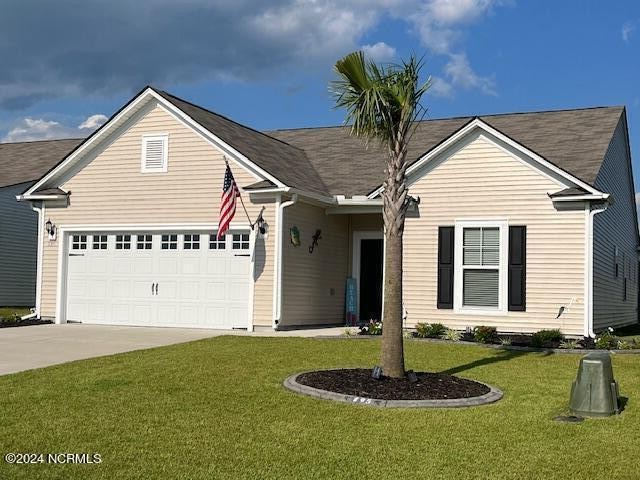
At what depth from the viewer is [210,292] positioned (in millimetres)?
17719

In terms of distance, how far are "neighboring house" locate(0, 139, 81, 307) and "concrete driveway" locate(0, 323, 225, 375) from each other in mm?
7652

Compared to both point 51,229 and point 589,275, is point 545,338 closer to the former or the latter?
point 589,275

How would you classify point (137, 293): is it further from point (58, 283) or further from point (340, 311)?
point (340, 311)

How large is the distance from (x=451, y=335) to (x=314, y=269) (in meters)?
4.61

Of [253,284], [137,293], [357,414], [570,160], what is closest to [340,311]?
[253,284]

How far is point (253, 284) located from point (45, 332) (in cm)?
462

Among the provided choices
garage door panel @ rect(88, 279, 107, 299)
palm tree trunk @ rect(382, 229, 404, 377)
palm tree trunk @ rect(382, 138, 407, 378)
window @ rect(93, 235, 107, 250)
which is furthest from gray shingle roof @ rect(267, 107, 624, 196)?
palm tree trunk @ rect(382, 229, 404, 377)

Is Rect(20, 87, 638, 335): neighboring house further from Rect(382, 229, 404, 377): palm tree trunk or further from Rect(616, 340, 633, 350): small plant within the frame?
Rect(382, 229, 404, 377): palm tree trunk

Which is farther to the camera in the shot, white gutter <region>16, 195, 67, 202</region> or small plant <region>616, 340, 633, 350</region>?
white gutter <region>16, 195, 67, 202</region>

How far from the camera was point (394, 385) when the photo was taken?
367 inches

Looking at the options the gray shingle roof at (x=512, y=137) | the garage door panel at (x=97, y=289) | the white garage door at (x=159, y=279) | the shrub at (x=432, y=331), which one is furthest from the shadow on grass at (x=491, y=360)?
the garage door panel at (x=97, y=289)

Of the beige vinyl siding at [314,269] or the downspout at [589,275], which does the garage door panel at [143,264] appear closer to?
the beige vinyl siding at [314,269]

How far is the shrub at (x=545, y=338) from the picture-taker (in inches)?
558

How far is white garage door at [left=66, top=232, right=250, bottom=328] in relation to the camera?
17531mm
